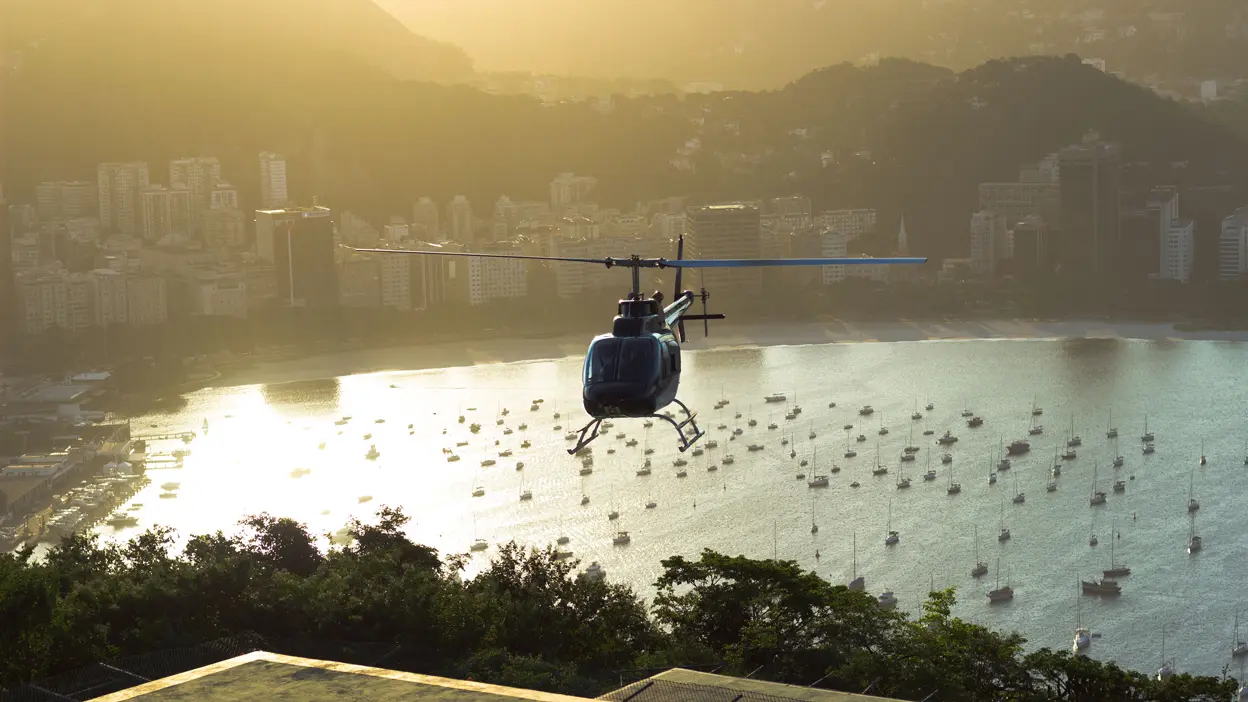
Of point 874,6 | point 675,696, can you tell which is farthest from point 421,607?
point 874,6

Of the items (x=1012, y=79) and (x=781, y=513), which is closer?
(x=781, y=513)

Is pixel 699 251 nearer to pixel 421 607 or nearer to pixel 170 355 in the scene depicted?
pixel 170 355

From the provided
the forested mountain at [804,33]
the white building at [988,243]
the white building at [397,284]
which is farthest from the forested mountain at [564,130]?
the forested mountain at [804,33]

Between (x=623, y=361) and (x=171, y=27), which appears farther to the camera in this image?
(x=171, y=27)

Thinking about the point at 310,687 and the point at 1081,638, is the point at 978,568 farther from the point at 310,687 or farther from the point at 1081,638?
the point at 310,687

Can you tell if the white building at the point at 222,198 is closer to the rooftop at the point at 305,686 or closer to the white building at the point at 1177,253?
the white building at the point at 1177,253

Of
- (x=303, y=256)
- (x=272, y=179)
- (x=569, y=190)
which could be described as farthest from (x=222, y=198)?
(x=569, y=190)
